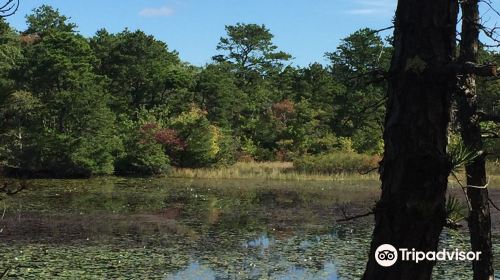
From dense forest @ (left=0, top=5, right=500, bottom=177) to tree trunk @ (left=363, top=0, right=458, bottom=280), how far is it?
49.9ft

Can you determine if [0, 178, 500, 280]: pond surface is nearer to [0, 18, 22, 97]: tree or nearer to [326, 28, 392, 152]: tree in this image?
[0, 18, 22, 97]: tree

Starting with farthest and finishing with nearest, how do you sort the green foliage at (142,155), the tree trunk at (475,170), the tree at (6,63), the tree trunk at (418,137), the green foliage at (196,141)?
the green foliage at (196,141) < the green foliage at (142,155) < the tree at (6,63) < the tree trunk at (475,170) < the tree trunk at (418,137)

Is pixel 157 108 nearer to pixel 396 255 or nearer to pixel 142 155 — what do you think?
pixel 142 155

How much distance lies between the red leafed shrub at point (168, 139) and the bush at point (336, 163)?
17.6 feet

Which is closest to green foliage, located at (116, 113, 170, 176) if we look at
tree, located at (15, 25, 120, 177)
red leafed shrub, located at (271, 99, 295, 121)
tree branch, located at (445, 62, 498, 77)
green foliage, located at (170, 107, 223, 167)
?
green foliage, located at (170, 107, 223, 167)

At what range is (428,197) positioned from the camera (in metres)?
1.51

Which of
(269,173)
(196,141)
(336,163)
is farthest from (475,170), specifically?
(196,141)

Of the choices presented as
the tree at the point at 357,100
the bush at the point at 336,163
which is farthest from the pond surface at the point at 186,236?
the tree at the point at 357,100

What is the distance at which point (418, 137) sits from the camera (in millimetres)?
1523

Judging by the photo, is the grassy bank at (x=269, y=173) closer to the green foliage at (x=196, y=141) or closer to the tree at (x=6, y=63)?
the green foliage at (x=196, y=141)

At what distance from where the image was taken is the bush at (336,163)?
23.8m

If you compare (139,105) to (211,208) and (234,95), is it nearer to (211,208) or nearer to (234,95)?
(234,95)

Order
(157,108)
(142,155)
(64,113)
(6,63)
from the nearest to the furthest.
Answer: (64,113)
(142,155)
(6,63)
(157,108)

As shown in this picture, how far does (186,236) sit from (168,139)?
14964mm
